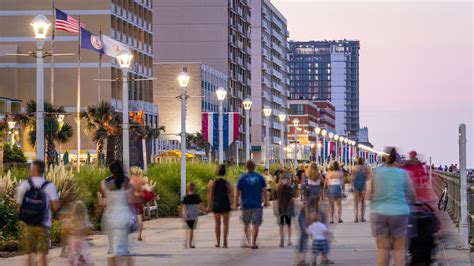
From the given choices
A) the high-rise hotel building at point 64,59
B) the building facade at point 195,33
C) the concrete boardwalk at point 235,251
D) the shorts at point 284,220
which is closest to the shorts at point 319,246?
the concrete boardwalk at point 235,251

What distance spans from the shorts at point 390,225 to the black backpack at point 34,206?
470 cm

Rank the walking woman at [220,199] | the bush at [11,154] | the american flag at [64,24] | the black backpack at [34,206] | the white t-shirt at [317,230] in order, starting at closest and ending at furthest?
the black backpack at [34,206]
the white t-shirt at [317,230]
the walking woman at [220,199]
the american flag at [64,24]
the bush at [11,154]

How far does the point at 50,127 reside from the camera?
242ft

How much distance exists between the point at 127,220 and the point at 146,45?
84.9 meters

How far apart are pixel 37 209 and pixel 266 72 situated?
508ft

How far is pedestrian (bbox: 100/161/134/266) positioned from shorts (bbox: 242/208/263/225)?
6515 mm

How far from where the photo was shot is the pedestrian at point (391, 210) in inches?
586

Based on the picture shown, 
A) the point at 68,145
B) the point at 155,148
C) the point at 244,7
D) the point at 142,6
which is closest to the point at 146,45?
the point at 142,6

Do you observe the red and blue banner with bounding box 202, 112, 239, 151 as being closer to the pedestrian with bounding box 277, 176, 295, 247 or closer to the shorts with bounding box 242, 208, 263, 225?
the pedestrian with bounding box 277, 176, 295, 247

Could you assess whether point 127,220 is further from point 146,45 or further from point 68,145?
point 146,45

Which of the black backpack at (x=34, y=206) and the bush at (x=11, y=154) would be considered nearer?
the black backpack at (x=34, y=206)

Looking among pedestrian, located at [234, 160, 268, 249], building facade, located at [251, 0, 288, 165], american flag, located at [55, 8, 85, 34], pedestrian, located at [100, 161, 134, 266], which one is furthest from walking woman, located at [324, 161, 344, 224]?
building facade, located at [251, 0, 288, 165]

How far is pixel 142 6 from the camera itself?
99312 millimetres

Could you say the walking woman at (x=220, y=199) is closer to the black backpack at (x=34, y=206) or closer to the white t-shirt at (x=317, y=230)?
the white t-shirt at (x=317, y=230)
